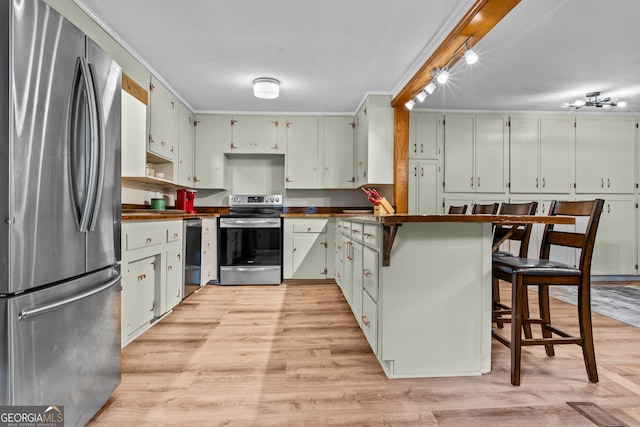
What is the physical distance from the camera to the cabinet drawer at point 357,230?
243 cm

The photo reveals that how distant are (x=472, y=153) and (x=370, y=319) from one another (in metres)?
3.31

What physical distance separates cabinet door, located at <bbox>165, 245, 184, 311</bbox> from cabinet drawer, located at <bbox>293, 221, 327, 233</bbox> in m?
1.52

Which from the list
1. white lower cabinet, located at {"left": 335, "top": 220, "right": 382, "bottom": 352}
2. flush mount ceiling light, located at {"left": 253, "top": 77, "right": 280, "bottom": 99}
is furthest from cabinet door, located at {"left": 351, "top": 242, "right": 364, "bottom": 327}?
flush mount ceiling light, located at {"left": 253, "top": 77, "right": 280, "bottom": 99}

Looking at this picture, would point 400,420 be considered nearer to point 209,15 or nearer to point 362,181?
point 209,15

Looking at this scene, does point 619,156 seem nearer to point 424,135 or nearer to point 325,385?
point 424,135

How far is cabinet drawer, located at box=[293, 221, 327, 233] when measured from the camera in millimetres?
4250

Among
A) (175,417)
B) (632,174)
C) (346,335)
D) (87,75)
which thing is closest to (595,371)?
(346,335)

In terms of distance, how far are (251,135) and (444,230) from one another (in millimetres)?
3484

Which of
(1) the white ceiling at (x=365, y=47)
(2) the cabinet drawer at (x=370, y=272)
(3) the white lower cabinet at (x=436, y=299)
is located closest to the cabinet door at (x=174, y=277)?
(2) the cabinet drawer at (x=370, y=272)

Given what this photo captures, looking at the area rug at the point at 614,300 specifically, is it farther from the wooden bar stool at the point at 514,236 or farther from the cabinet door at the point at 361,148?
the cabinet door at the point at 361,148

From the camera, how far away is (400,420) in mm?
1440

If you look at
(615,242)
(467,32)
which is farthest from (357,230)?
(615,242)

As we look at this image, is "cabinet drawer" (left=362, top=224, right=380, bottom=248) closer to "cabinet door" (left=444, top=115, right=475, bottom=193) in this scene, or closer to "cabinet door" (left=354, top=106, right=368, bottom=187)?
"cabinet door" (left=354, top=106, right=368, bottom=187)

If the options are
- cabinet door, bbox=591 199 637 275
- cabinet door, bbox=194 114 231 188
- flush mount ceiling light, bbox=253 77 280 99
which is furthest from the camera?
cabinet door, bbox=194 114 231 188
